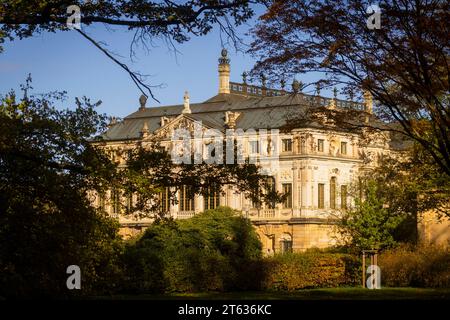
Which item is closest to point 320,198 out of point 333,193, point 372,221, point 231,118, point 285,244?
point 333,193

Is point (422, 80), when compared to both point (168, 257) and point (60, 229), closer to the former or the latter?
point (60, 229)

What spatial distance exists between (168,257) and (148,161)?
22.8 metres

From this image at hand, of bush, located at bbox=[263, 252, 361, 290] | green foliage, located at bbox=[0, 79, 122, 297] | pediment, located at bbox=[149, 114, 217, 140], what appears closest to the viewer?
green foliage, located at bbox=[0, 79, 122, 297]

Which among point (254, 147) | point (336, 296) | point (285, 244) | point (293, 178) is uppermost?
point (254, 147)

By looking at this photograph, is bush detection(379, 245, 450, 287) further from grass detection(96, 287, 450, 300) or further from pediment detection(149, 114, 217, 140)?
pediment detection(149, 114, 217, 140)

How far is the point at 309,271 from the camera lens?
39969mm

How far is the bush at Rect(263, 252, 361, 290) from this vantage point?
39100mm

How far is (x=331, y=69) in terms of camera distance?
60.1 feet

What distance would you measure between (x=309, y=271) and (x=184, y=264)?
5.68 m

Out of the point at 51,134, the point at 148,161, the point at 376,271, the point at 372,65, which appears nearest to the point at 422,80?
the point at 372,65

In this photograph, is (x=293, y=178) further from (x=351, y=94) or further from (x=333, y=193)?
(x=351, y=94)

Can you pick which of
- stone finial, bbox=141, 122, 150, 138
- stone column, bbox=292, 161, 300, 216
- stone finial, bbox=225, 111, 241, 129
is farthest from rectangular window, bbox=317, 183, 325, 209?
stone finial, bbox=141, 122, 150, 138

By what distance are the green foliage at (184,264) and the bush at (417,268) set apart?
18.0 feet

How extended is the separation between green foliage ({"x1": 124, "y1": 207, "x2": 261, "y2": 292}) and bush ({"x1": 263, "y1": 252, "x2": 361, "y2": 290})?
901mm
